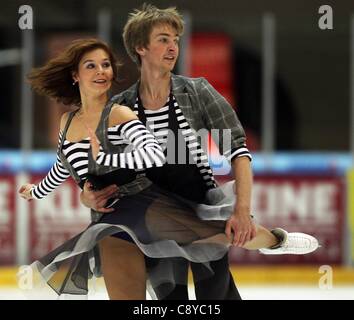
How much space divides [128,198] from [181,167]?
19cm

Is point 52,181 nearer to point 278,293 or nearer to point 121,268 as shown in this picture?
point 121,268

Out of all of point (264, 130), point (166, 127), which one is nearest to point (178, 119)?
point (166, 127)

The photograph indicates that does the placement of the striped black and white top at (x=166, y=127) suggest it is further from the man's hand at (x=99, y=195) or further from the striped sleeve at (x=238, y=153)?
the man's hand at (x=99, y=195)

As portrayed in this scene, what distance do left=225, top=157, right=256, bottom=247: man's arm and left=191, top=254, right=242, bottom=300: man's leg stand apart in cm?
13

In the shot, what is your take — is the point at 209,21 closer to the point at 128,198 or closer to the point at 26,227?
the point at 26,227

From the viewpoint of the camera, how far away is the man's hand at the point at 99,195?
280cm

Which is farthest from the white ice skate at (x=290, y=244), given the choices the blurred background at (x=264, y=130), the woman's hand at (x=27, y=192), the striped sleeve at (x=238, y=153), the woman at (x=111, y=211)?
the blurred background at (x=264, y=130)

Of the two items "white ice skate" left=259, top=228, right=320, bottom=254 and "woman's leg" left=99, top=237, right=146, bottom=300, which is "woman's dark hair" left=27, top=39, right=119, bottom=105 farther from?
"white ice skate" left=259, top=228, right=320, bottom=254

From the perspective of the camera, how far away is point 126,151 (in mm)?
2756

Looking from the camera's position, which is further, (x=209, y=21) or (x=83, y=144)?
(x=209, y=21)

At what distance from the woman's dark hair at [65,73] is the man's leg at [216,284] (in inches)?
27.2

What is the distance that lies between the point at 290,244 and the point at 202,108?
553 mm

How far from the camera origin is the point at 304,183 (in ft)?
25.0

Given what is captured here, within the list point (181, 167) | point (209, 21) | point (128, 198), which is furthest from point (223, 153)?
point (209, 21)
